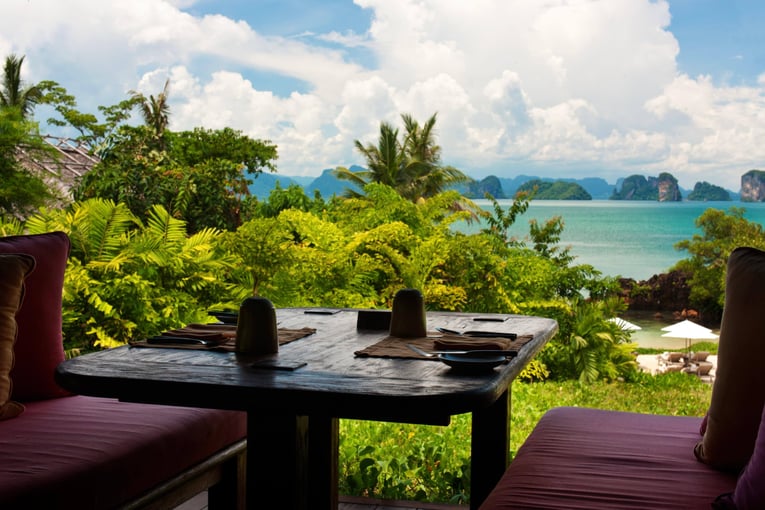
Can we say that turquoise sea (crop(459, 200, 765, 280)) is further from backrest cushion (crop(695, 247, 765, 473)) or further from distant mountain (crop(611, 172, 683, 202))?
backrest cushion (crop(695, 247, 765, 473))

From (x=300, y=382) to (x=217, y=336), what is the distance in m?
0.53

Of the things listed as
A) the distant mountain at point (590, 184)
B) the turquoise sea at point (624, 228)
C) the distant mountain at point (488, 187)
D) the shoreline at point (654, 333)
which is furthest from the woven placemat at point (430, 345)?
the distant mountain at point (590, 184)

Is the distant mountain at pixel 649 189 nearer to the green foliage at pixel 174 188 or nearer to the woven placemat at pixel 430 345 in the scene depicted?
the green foliage at pixel 174 188

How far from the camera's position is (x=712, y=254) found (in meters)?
18.6

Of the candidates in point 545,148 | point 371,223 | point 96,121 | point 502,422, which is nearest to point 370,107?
point 545,148

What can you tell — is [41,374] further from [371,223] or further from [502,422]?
[371,223]

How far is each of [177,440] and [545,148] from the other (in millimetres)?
39212

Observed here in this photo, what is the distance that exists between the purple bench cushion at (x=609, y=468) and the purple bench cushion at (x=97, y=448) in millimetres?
758

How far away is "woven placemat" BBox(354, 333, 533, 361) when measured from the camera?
1689 millimetres

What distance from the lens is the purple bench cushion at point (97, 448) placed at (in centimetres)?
147

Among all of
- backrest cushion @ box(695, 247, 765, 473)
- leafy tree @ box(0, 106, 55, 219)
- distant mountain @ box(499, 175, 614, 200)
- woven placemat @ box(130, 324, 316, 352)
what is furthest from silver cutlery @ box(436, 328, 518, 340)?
distant mountain @ box(499, 175, 614, 200)

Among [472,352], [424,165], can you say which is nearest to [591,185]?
[424,165]

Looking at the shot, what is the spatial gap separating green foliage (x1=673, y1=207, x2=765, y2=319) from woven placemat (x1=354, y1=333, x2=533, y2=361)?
17.2m

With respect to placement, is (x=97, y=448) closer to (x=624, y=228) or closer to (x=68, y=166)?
(x=68, y=166)
